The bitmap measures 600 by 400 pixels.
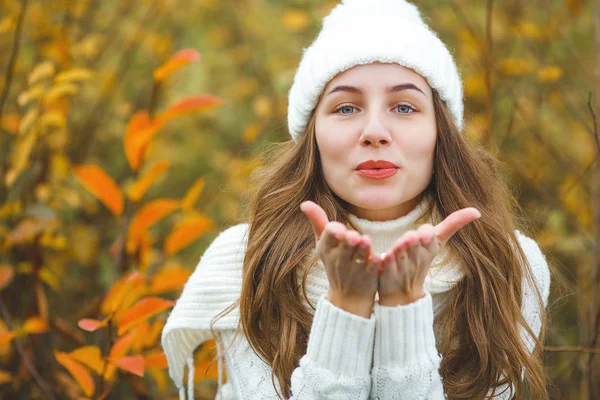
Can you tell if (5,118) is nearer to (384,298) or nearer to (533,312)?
(384,298)

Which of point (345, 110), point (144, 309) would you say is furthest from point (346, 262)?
point (144, 309)

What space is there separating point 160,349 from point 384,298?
1005 millimetres

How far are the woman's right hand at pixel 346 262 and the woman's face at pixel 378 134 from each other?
0.87 feet

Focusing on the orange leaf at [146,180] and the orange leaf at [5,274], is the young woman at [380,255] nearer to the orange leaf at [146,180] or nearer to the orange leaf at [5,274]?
the orange leaf at [146,180]

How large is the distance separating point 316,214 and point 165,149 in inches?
67.5

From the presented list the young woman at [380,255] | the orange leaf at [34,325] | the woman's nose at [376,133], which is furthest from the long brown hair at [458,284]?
the orange leaf at [34,325]

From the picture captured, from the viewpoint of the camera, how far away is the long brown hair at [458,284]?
4.82 feet

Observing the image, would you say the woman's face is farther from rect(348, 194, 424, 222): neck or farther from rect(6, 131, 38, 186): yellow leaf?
rect(6, 131, 38, 186): yellow leaf

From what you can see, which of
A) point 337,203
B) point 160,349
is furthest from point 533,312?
point 160,349

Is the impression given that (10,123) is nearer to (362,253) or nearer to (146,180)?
(146,180)

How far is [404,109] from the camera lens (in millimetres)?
1464

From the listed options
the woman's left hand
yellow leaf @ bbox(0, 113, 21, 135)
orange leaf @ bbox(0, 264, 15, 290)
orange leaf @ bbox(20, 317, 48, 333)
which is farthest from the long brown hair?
yellow leaf @ bbox(0, 113, 21, 135)

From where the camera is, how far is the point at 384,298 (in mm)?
1248

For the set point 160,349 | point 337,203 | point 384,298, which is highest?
point 337,203
